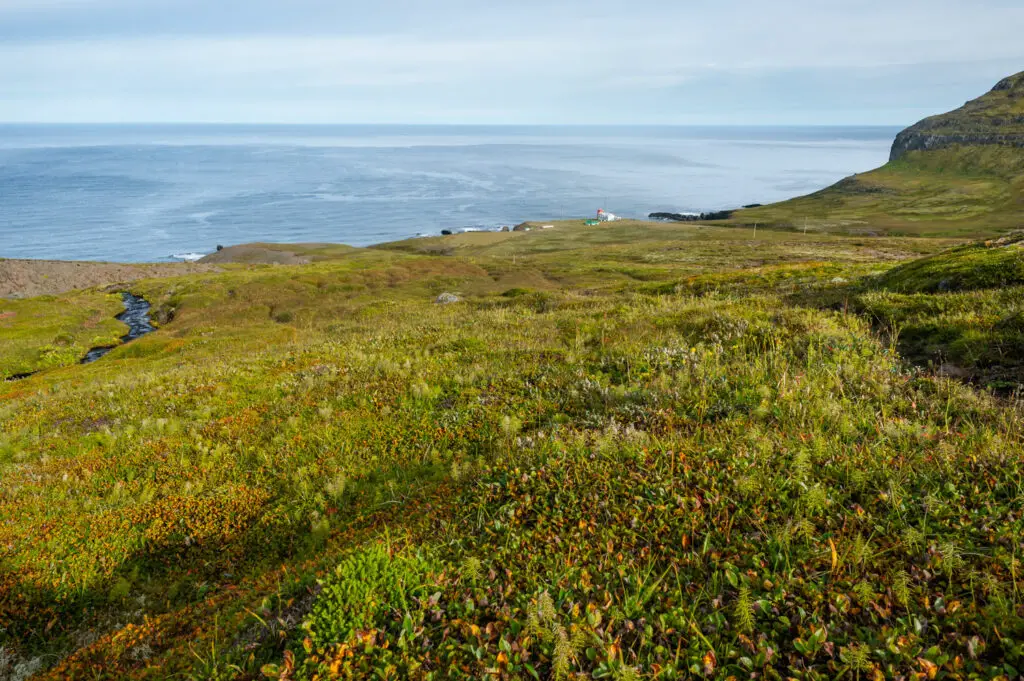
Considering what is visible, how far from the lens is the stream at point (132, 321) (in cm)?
5481

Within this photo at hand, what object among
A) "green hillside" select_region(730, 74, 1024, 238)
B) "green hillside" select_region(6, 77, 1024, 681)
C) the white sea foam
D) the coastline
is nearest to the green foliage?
"green hillside" select_region(6, 77, 1024, 681)

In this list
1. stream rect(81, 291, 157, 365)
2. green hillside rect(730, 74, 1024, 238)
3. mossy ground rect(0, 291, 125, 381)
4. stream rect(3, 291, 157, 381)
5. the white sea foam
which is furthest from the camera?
the white sea foam

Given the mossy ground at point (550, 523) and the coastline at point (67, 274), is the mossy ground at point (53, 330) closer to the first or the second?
the coastline at point (67, 274)

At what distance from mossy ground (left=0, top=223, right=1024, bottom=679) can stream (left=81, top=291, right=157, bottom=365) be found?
170 ft

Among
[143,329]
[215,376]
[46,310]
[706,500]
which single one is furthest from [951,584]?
[46,310]

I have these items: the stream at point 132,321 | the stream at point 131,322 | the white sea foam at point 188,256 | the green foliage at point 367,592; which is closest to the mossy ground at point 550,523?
the green foliage at point 367,592

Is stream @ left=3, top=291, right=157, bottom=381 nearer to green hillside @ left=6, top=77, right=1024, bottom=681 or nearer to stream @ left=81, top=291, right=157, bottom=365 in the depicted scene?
stream @ left=81, top=291, right=157, bottom=365

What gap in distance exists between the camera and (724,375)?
895cm

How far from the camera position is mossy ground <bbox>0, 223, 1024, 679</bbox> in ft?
13.5

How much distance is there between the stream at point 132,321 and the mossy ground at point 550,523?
51687mm

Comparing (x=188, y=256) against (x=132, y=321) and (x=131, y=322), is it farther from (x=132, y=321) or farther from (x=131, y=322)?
(x=131, y=322)

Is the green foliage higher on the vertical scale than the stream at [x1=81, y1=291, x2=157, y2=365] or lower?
higher

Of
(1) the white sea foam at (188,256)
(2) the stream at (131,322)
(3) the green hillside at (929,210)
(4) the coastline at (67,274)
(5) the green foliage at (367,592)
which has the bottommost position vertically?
(2) the stream at (131,322)

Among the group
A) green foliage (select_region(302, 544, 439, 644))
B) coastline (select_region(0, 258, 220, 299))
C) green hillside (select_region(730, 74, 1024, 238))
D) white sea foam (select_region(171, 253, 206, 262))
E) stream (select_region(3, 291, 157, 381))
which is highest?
green hillside (select_region(730, 74, 1024, 238))
